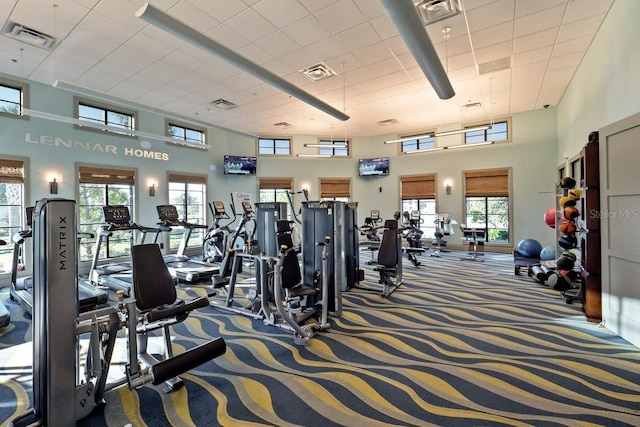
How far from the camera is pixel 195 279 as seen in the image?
5.96m

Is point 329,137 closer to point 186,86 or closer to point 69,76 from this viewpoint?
point 186,86

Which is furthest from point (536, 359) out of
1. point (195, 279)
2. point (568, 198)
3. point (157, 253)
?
point (195, 279)

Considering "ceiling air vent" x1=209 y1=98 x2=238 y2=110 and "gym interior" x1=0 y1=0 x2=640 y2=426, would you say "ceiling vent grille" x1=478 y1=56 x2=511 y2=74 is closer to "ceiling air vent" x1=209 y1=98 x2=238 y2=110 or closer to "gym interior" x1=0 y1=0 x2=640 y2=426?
"gym interior" x1=0 y1=0 x2=640 y2=426

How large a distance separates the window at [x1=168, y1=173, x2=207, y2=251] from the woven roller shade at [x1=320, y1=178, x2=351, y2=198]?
4.11 m

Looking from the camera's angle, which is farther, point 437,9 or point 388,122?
point 388,122

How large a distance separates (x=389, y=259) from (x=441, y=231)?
4617 mm

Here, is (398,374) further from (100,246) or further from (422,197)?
(422,197)

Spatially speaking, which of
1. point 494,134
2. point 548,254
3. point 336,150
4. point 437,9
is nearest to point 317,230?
point 437,9

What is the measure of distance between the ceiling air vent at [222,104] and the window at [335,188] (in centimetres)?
431

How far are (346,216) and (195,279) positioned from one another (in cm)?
321

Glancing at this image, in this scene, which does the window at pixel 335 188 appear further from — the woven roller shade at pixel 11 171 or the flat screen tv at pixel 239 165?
the woven roller shade at pixel 11 171

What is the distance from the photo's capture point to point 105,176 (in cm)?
739

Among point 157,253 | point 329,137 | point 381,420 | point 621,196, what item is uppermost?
point 329,137

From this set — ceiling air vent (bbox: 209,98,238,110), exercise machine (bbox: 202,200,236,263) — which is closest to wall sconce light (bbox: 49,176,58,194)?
exercise machine (bbox: 202,200,236,263)
